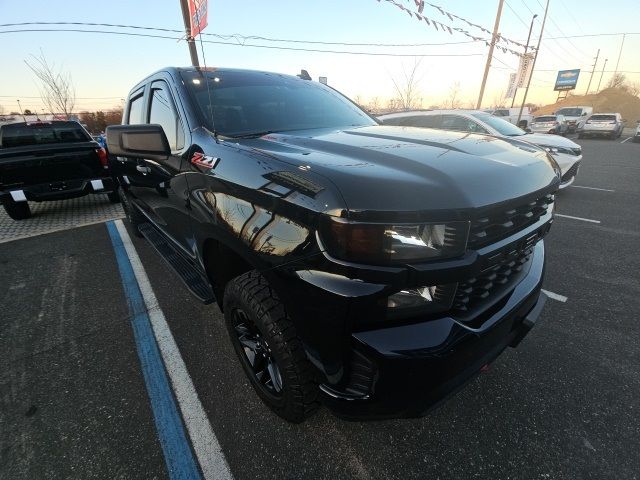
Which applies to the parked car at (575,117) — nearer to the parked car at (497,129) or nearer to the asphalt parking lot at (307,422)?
the parked car at (497,129)

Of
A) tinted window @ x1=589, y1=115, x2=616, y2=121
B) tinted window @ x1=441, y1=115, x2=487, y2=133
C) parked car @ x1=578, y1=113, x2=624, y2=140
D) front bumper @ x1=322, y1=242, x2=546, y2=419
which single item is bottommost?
parked car @ x1=578, y1=113, x2=624, y2=140

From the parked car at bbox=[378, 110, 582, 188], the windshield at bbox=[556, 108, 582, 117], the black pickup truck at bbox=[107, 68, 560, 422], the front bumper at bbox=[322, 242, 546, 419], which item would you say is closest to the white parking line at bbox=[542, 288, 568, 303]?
the black pickup truck at bbox=[107, 68, 560, 422]

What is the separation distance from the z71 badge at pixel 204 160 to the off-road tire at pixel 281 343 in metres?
0.65

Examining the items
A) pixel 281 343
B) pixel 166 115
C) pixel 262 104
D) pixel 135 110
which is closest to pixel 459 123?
pixel 262 104

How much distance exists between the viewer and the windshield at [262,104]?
2240 mm

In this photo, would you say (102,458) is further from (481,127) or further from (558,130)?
(558,130)

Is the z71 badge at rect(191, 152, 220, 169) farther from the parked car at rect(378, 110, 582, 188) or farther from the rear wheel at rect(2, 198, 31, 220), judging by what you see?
the rear wheel at rect(2, 198, 31, 220)

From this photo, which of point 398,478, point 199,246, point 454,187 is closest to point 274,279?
point 454,187

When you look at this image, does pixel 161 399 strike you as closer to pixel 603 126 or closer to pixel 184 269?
pixel 184 269

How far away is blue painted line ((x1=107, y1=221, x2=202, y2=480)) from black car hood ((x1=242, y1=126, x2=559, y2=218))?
1573 mm

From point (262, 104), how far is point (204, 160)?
85cm

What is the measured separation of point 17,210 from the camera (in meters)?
5.84

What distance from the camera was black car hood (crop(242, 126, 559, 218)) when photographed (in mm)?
1194

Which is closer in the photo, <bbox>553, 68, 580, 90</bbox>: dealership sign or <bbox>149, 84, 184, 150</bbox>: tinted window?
<bbox>149, 84, 184, 150</bbox>: tinted window
